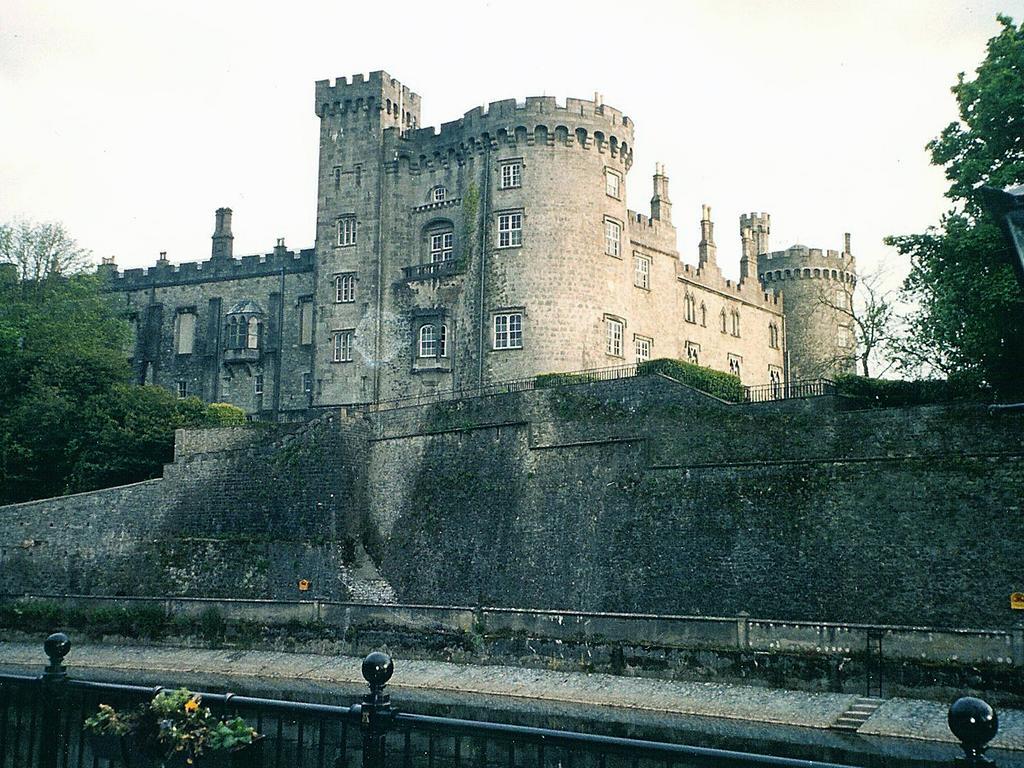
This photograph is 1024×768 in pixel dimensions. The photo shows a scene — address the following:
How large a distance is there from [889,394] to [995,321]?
11.4 ft

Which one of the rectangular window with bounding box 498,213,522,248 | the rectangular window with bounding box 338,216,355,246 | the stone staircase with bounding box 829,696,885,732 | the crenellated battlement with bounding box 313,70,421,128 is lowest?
the stone staircase with bounding box 829,696,885,732

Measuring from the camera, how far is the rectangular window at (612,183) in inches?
1810

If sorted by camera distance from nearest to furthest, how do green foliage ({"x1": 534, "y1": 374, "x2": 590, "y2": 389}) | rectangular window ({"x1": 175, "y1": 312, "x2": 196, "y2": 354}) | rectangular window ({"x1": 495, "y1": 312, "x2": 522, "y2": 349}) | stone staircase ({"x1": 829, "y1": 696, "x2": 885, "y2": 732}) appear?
1. stone staircase ({"x1": 829, "y1": 696, "x2": 885, "y2": 732})
2. green foliage ({"x1": 534, "y1": 374, "x2": 590, "y2": 389})
3. rectangular window ({"x1": 495, "y1": 312, "x2": 522, "y2": 349})
4. rectangular window ({"x1": 175, "y1": 312, "x2": 196, "y2": 354})

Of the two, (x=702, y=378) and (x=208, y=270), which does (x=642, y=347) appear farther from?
(x=208, y=270)

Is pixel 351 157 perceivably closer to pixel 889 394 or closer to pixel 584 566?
pixel 584 566

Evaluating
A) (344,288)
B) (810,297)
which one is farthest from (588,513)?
(810,297)

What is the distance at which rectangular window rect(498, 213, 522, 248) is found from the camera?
4472 cm

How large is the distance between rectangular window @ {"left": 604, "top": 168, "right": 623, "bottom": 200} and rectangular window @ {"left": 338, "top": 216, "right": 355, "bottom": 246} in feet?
39.7

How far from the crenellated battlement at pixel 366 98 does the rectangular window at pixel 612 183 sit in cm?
1076

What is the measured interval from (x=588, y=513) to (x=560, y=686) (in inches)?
259

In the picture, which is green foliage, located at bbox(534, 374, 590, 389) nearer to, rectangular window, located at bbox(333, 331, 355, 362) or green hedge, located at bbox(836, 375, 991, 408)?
green hedge, located at bbox(836, 375, 991, 408)

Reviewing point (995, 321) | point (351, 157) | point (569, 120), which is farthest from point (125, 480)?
point (995, 321)

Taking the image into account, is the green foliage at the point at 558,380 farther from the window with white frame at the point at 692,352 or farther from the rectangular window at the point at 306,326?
the rectangular window at the point at 306,326

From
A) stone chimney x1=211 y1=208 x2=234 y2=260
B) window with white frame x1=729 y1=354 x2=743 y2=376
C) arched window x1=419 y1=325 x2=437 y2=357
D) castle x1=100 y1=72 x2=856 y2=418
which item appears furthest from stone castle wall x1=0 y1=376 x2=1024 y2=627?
window with white frame x1=729 y1=354 x2=743 y2=376
